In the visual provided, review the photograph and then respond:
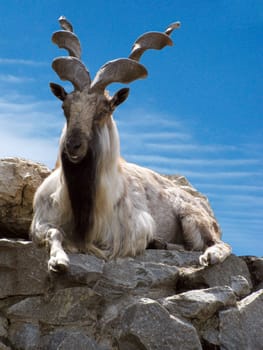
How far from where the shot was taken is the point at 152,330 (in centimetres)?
729

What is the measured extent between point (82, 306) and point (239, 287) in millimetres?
2184

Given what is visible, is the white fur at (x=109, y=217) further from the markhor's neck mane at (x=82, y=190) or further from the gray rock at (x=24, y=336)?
the gray rock at (x=24, y=336)

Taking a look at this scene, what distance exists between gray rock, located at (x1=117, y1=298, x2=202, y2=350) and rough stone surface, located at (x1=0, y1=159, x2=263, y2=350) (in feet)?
0.03

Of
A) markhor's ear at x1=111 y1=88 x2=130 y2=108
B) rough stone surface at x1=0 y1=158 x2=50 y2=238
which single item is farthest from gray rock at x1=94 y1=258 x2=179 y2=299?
rough stone surface at x1=0 y1=158 x2=50 y2=238

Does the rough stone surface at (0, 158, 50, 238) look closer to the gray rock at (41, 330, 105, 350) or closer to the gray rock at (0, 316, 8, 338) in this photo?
the gray rock at (0, 316, 8, 338)

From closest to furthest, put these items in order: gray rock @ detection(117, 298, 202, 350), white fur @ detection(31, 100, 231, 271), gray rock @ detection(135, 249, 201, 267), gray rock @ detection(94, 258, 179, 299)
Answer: gray rock @ detection(117, 298, 202, 350) → gray rock @ detection(94, 258, 179, 299) → white fur @ detection(31, 100, 231, 271) → gray rock @ detection(135, 249, 201, 267)

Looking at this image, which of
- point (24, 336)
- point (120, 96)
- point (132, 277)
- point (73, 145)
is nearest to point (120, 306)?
point (132, 277)

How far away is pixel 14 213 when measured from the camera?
10.2 metres

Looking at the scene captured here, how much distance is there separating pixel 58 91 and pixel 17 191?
240 centimetres

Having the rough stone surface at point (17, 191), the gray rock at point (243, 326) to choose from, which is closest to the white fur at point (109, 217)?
the gray rock at point (243, 326)

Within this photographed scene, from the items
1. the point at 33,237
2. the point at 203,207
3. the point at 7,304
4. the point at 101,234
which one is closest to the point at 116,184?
the point at 101,234

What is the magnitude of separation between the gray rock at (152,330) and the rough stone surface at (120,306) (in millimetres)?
10

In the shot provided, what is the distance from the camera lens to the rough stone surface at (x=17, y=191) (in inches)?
395

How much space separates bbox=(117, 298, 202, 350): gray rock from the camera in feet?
23.7
